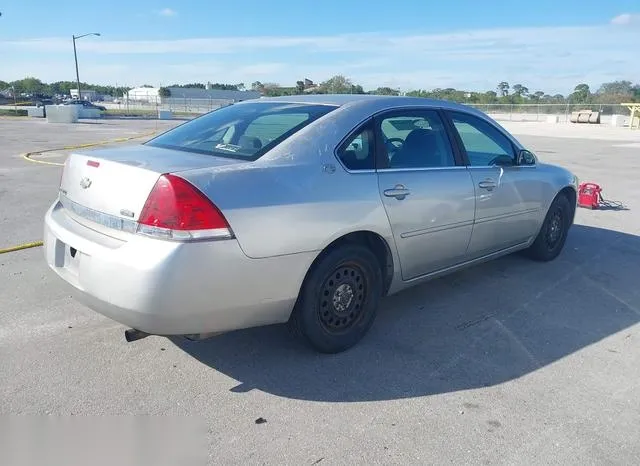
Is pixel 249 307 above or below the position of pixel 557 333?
above

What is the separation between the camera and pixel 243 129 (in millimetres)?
3752

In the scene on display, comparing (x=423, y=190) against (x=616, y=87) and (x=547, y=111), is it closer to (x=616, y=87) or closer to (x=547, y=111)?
(x=547, y=111)

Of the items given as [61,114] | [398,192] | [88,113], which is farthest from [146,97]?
[398,192]

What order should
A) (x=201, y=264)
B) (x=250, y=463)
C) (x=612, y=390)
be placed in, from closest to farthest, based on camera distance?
(x=250, y=463) < (x=201, y=264) < (x=612, y=390)

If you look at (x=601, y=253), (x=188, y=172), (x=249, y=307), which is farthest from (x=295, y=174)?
(x=601, y=253)

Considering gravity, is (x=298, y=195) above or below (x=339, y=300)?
above

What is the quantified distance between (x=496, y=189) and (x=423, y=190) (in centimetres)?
102

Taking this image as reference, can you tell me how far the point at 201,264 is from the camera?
2736 mm

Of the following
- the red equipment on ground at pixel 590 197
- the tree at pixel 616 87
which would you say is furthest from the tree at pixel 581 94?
the red equipment on ground at pixel 590 197

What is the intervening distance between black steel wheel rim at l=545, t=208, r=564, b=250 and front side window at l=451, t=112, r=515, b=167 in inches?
41.8

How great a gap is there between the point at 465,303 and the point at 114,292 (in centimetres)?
285

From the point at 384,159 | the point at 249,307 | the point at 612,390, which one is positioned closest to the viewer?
the point at 249,307

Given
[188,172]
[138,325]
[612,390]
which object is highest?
[188,172]

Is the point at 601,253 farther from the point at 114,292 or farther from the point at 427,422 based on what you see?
the point at 114,292
